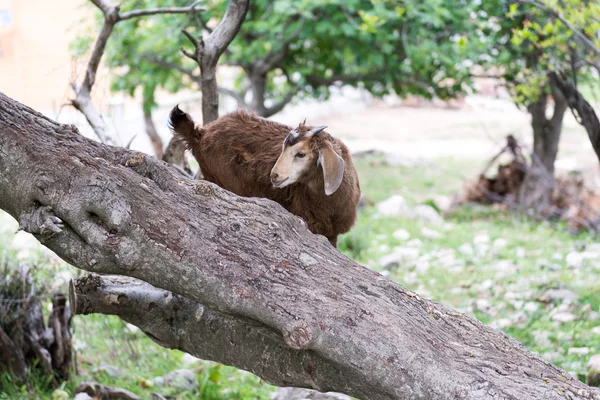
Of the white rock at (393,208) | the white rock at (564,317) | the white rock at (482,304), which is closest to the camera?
the white rock at (564,317)

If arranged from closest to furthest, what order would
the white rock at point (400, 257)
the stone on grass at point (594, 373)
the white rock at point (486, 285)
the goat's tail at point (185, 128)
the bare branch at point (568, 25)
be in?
the goat's tail at point (185, 128) → the stone on grass at point (594, 373) → the bare branch at point (568, 25) → the white rock at point (486, 285) → the white rock at point (400, 257)

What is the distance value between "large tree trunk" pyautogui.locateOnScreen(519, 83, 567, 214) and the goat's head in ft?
21.1

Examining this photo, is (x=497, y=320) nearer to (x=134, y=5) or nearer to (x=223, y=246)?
(x=223, y=246)

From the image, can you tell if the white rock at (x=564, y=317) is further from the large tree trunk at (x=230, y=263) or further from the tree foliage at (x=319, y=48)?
the tree foliage at (x=319, y=48)

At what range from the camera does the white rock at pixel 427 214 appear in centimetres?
937

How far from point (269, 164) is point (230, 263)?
1122mm

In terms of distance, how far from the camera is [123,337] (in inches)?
221

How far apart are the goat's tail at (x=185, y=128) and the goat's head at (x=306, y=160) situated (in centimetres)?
59

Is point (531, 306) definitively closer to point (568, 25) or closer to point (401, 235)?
point (568, 25)

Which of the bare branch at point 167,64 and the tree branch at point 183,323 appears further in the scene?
the bare branch at point 167,64

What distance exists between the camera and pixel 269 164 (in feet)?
12.5

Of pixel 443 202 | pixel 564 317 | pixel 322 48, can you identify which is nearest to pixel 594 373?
pixel 564 317

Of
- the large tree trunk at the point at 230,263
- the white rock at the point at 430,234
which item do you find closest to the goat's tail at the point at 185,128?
the large tree trunk at the point at 230,263

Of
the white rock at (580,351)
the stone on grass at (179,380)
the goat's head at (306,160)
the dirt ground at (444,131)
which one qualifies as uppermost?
the dirt ground at (444,131)
